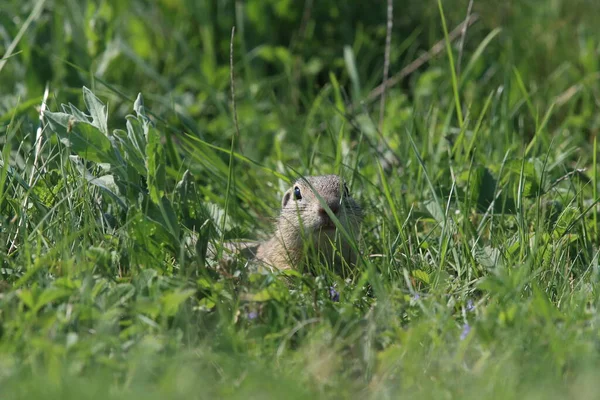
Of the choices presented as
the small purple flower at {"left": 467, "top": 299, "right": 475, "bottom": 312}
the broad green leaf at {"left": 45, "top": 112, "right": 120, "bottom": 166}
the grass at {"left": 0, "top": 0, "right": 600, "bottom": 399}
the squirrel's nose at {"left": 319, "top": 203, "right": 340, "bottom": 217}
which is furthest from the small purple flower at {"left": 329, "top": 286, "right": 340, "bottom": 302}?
the broad green leaf at {"left": 45, "top": 112, "right": 120, "bottom": 166}

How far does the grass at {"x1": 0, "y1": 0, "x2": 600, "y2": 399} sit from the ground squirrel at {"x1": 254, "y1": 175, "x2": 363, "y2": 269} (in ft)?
0.43

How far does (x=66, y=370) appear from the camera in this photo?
2.59 m

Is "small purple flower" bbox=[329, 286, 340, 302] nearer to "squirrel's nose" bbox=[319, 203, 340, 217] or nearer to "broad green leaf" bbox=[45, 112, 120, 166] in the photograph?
"squirrel's nose" bbox=[319, 203, 340, 217]

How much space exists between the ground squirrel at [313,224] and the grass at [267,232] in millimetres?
132

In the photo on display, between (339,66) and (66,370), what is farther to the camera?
(339,66)

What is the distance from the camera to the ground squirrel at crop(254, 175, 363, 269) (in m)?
4.19

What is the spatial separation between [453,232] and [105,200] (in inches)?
62.9

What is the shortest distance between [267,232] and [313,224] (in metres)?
0.68

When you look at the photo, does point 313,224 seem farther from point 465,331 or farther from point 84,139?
point 465,331

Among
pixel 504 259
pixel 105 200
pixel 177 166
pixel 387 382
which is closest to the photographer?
pixel 387 382

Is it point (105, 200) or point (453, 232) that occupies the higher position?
point (105, 200)

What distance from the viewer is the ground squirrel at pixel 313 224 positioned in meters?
4.19

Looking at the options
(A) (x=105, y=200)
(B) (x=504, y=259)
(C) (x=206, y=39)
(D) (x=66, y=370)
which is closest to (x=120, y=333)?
(D) (x=66, y=370)

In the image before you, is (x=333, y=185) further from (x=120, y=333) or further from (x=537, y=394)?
(x=537, y=394)
